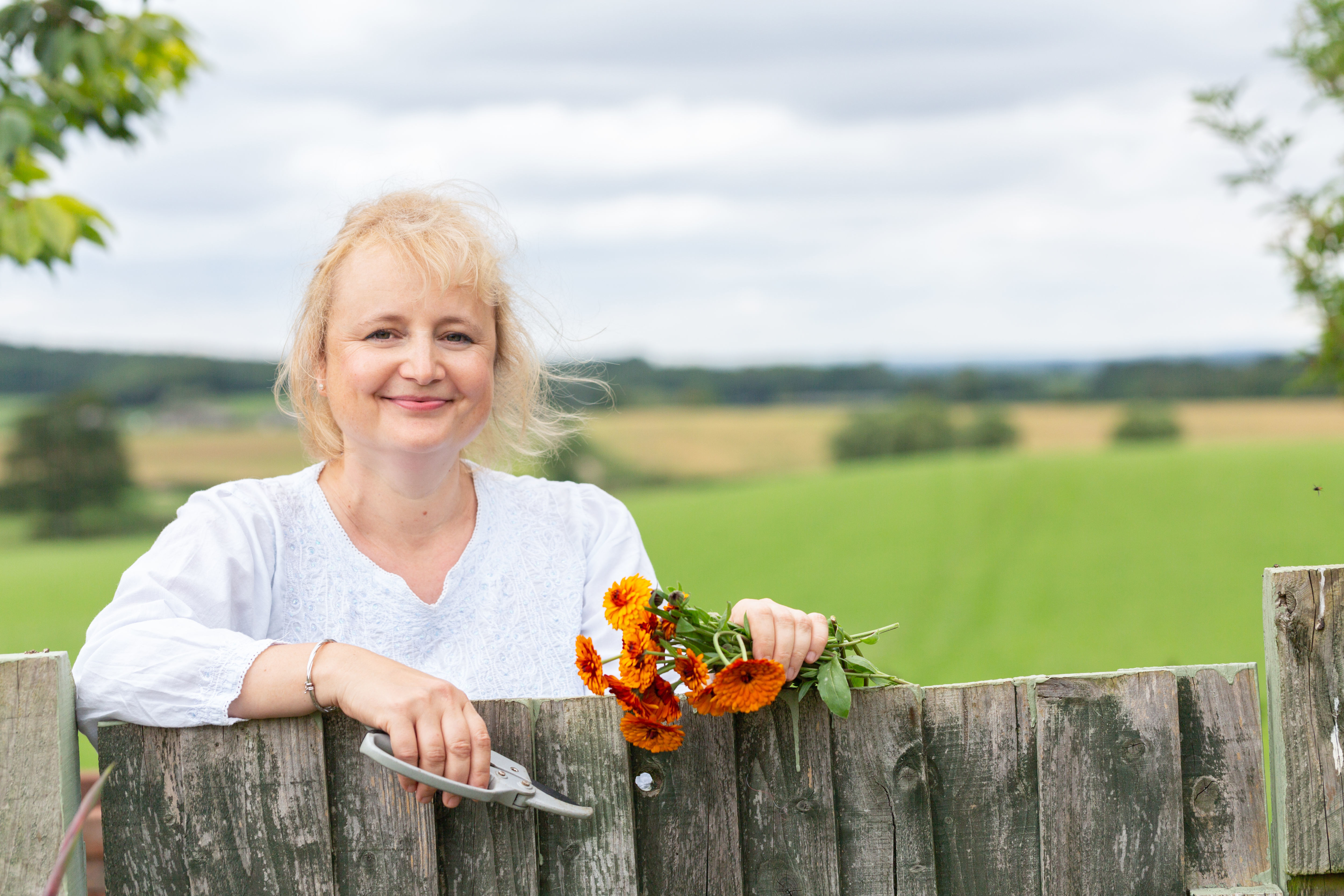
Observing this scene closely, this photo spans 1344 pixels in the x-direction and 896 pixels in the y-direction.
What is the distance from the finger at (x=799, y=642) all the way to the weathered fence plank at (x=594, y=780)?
10.1 inches

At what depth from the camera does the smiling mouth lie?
5.79ft

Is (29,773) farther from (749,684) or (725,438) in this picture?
(725,438)

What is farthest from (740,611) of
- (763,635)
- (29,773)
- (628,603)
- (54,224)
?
(54,224)

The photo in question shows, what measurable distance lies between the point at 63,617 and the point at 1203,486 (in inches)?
477

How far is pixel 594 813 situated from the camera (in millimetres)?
1377

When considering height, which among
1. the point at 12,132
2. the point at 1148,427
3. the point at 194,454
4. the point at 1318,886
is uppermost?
the point at 194,454

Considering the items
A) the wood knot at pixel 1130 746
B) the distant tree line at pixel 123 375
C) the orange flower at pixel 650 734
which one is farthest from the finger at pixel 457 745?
the distant tree line at pixel 123 375

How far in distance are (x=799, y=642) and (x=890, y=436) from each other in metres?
15.3

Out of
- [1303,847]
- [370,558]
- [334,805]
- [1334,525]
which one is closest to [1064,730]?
[1303,847]

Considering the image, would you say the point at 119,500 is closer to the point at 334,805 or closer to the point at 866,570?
the point at 866,570

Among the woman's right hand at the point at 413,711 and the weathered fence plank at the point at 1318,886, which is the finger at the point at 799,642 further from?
the weathered fence plank at the point at 1318,886

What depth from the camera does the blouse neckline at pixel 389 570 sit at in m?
1.85

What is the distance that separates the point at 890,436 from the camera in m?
16.2

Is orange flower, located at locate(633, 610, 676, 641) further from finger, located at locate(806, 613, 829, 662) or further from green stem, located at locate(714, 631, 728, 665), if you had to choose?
finger, located at locate(806, 613, 829, 662)
